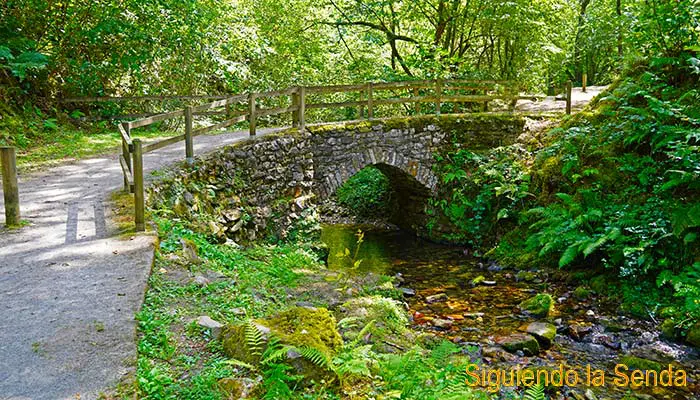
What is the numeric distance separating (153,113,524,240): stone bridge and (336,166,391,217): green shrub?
887 mm

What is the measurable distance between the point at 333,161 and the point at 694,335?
744 cm

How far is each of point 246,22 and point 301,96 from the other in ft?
19.9

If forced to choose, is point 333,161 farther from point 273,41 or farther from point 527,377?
point 273,41

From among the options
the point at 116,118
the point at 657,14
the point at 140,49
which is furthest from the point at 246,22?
the point at 657,14

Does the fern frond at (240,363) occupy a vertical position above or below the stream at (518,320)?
above

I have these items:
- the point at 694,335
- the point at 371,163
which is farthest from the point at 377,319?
the point at 371,163

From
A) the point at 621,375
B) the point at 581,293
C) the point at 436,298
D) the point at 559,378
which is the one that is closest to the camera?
the point at 559,378

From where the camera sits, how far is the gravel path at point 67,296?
11.0ft

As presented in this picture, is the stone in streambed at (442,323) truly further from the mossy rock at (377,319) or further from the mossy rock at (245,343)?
the mossy rock at (245,343)

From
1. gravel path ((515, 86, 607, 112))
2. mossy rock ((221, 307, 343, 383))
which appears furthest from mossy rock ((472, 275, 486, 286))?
gravel path ((515, 86, 607, 112))

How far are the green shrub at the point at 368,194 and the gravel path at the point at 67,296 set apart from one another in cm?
972

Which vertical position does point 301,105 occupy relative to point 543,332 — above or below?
above

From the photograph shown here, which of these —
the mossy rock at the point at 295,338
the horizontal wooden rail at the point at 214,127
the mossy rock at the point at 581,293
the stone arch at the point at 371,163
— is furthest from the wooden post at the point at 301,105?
the mossy rock at the point at 295,338

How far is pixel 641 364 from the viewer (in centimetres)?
648
